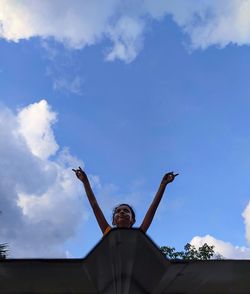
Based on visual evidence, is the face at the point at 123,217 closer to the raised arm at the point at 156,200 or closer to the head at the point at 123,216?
the head at the point at 123,216

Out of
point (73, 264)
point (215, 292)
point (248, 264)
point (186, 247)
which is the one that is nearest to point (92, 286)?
point (73, 264)

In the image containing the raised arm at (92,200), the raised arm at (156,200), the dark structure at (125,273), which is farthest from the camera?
the raised arm at (92,200)

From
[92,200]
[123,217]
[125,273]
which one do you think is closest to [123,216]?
[123,217]

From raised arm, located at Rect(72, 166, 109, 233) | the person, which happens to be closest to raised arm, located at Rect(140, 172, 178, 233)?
the person

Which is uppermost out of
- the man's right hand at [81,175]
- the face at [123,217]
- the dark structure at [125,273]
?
the man's right hand at [81,175]

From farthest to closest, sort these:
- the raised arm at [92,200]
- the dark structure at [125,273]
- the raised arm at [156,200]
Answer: the raised arm at [92,200] < the raised arm at [156,200] < the dark structure at [125,273]

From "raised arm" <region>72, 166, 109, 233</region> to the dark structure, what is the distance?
135 cm

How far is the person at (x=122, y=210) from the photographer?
4848 mm

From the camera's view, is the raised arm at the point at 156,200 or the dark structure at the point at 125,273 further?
the raised arm at the point at 156,200

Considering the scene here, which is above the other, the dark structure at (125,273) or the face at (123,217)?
the face at (123,217)

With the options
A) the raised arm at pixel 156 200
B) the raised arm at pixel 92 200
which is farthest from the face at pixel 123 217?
the raised arm at pixel 156 200

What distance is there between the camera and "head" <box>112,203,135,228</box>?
5.02m

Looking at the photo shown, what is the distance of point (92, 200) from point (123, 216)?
1.41 feet

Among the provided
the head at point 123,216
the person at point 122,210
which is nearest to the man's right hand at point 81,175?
the person at point 122,210
